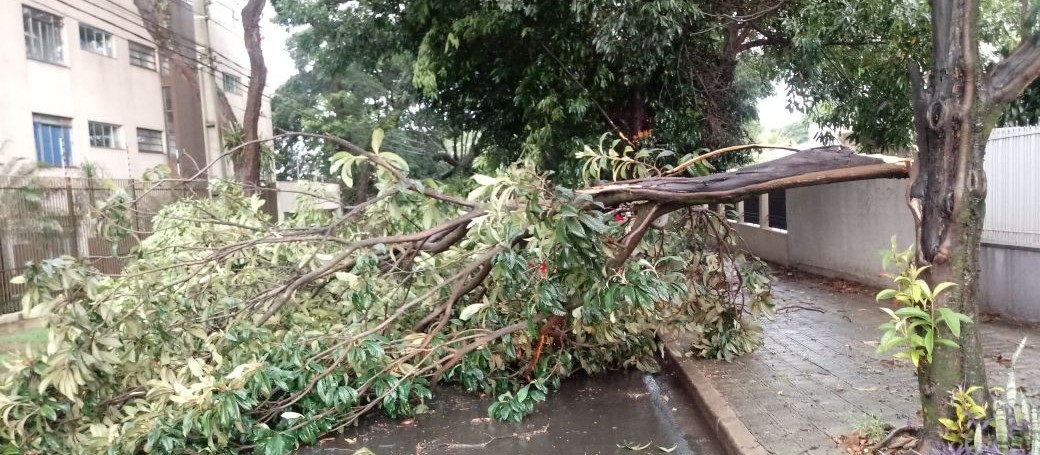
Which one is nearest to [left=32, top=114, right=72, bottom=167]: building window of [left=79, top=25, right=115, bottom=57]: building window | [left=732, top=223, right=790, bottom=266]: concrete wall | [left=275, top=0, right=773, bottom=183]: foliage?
[left=79, top=25, right=115, bottom=57]: building window

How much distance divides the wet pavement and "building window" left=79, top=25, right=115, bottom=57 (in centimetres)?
1513

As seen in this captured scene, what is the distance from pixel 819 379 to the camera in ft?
18.4

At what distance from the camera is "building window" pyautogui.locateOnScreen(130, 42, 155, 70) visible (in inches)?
727

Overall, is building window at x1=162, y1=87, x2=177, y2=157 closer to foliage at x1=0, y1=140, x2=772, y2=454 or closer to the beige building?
the beige building

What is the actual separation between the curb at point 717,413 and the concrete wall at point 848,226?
13.4ft

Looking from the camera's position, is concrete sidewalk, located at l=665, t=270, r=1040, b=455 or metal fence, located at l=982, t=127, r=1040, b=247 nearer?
concrete sidewalk, located at l=665, t=270, r=1040, b=455

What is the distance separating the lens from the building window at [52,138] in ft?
48.0

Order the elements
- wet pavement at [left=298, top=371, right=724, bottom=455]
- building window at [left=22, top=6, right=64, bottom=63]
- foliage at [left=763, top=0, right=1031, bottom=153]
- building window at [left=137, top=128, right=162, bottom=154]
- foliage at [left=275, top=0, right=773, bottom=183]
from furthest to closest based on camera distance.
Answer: building window at [left=137, top=128, right=162, bottom=154] → building window at [left=22, top=6, right=64, bottom=63] → foliage at [left=275, top=0, right=773, bottom=183] → foliage at [left=763, top=0, right=1031, bottom=153] → wet pavement at [left=298, top=371, right=724, bottom=455]

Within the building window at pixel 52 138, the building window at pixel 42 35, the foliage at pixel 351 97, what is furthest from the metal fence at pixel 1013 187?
the building window at pixel 42 35

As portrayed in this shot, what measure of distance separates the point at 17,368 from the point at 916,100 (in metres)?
5.59

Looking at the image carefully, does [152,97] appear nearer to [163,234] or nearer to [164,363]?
[163,234]

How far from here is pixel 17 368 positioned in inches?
179

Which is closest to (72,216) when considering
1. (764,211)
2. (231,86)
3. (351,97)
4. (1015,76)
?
(1015,76)

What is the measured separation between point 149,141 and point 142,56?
2284mm
